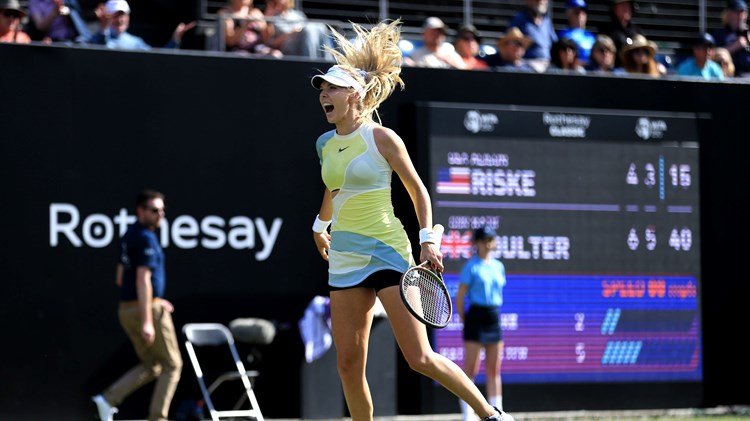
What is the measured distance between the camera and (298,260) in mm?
11695

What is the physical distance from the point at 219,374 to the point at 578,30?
5.23m

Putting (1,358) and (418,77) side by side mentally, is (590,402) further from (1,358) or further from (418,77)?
(1,358)

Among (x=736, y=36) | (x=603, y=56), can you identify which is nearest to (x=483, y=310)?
(x=603, y=56)

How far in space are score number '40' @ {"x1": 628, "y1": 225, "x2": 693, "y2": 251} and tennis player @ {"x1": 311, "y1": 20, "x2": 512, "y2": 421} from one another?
5.93 m

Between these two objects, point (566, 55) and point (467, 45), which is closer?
point (467, 45)

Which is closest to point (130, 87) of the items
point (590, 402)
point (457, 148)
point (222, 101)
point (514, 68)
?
point (222, 101)

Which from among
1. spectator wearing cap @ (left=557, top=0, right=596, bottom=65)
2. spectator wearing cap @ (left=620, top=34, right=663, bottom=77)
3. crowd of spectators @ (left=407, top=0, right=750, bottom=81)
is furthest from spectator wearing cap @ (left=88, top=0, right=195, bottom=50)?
spectator wearing cap @ (left=620, top=34, right=663, bottom=77)

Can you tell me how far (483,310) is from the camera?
10.9 metres

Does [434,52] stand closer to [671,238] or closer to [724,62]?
[671,238]

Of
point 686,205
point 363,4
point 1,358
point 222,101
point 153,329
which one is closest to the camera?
point 153,329

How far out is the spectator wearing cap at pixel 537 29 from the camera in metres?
13.3

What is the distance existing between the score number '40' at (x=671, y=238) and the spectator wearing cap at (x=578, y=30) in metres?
2.20

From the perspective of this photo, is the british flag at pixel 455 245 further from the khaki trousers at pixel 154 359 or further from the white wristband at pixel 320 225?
the white wristband at pixel 320 225

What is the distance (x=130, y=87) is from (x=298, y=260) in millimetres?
2029
